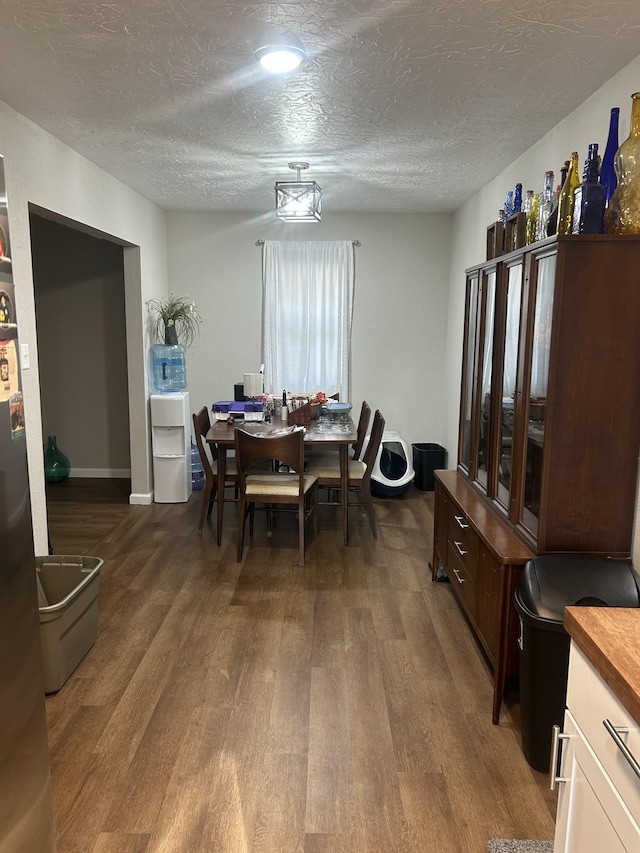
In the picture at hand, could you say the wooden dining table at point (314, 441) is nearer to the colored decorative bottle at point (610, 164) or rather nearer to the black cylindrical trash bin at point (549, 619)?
the black cylindrical trash bin at point (549, 619)

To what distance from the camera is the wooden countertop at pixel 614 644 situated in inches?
41.9

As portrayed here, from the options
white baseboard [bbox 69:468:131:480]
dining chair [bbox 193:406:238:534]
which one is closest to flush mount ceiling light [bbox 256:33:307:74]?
dining chair [bbox 193:406:238:534]

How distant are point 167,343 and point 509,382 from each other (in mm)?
3347

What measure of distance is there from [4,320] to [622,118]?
7.77 ft

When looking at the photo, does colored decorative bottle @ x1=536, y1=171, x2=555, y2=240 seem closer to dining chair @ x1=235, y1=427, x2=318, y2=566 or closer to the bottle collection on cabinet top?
the bottle collection on cabinet top

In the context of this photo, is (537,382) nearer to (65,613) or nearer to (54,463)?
(65,613)

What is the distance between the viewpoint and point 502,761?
2098 mm

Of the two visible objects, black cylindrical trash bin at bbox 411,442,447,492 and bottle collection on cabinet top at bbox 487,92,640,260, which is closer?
bottle collection on cabinet top at bbox 487,92,640,260

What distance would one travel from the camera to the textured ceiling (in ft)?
6.32

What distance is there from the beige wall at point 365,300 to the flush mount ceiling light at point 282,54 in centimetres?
329

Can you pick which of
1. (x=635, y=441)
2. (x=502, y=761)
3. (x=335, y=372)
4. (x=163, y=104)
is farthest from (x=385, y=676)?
(x=335, y=372)

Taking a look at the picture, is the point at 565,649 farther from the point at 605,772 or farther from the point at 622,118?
the point at 622,118

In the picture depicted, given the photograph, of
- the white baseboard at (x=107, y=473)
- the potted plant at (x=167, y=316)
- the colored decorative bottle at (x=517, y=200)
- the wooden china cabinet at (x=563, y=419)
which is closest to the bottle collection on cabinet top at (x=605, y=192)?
the wooden china cabinet at (x=563, y=419)

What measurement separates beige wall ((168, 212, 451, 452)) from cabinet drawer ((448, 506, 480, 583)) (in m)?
2.75
